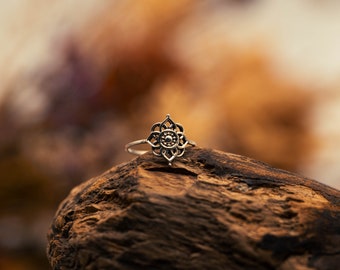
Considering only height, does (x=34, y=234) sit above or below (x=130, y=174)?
below

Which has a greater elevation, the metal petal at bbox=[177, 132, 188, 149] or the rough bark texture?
the metal petal at bbox=[177, 132, 188, 149]

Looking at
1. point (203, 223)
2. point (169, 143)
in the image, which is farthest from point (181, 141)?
point (203, 223)

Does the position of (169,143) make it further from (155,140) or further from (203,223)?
(203,223)

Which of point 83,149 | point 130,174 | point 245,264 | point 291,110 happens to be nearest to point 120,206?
point 130,174

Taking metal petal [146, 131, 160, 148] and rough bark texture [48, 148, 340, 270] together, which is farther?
metal petal [146, 131, 160, 148]

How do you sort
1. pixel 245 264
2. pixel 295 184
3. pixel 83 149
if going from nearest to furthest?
pixel 245 264, pixel 295 184, pixel 83 149

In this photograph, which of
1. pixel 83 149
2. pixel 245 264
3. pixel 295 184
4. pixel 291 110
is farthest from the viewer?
pixel 291 110

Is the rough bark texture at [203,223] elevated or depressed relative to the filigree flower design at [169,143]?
depressed

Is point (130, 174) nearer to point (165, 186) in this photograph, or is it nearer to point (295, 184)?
point (165, 186)

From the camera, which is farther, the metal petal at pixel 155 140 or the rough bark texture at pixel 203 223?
the metal petal at pixel 155 140
